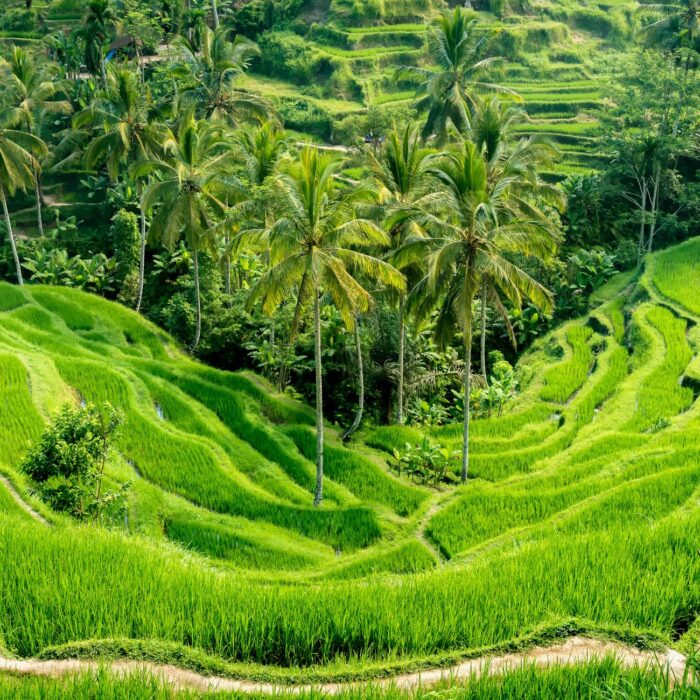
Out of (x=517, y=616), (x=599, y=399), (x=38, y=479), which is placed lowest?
(x=599, y=399)

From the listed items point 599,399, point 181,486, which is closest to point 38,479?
point 181,486

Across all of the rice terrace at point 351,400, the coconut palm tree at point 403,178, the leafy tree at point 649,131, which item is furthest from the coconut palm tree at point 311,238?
the leafy tree at point 649,131

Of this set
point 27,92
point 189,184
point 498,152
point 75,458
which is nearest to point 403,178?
point 498,152

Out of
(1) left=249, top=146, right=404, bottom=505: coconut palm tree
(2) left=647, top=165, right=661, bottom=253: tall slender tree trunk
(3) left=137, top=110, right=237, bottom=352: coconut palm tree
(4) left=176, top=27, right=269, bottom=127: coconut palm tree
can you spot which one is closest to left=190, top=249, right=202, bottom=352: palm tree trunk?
(3) left=137, top=110, right=237, bottom=352: coconut palm tree

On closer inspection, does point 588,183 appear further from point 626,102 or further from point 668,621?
point 668,621

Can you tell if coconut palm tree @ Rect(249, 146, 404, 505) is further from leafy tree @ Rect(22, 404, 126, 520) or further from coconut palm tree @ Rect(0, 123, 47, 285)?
coconut palm tree @ Rect(0, 123, 47, 285)

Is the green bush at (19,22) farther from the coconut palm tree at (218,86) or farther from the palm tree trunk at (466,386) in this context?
the palm tree trunk at (466,386)
